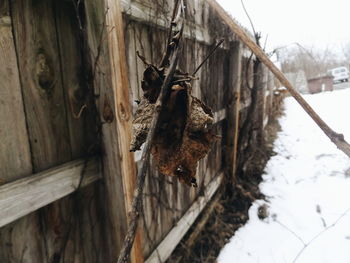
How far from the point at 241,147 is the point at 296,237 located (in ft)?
4.72

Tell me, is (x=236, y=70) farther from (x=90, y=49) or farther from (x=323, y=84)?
(x=323, y=84)

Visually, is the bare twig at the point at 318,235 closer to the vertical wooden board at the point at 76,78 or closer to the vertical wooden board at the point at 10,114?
the vertical wooden board at the point at 76,78

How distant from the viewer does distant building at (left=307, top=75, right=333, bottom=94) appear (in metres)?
14.7

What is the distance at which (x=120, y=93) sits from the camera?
1.08m

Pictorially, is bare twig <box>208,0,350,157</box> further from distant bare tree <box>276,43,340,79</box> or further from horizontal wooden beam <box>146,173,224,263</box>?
distant bare tree <box>276,43,340,79</box>

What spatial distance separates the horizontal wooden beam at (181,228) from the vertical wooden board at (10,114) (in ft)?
3.74

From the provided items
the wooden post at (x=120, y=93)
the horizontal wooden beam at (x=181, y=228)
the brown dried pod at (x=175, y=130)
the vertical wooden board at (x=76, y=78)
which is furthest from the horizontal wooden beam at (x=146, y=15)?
the horizontal wooden beam at (x=181, y=228)

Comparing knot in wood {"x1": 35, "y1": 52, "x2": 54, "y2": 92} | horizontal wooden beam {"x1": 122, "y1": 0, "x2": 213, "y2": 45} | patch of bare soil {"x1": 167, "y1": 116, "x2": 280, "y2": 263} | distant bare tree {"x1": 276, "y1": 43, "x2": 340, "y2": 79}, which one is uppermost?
distant bare tree {"x1": 276, "y1": 43, "x2": 340, "y2": 79}

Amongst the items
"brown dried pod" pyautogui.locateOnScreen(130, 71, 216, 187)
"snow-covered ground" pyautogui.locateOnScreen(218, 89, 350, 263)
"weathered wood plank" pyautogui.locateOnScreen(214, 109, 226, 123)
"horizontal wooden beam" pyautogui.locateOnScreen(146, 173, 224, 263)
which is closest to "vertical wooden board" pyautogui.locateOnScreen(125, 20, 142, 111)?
"brown dried pod" pyautogui.locateOnScreen(130, 71, 216, 187)

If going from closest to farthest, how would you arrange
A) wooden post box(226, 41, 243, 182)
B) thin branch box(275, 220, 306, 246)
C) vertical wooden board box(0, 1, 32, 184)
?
1. vertical wooden board box(0, 1, 32, 184)
2. thin branch box(275, 220, 306, 246)
3. wooden post box(226, 41, 243, 182)

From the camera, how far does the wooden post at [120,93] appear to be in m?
1.03

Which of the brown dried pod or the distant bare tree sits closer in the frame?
the brown dried pod

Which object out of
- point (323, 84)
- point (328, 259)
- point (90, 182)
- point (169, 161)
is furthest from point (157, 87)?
point (323, 84)

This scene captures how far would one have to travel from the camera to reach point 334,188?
3.31 meters
